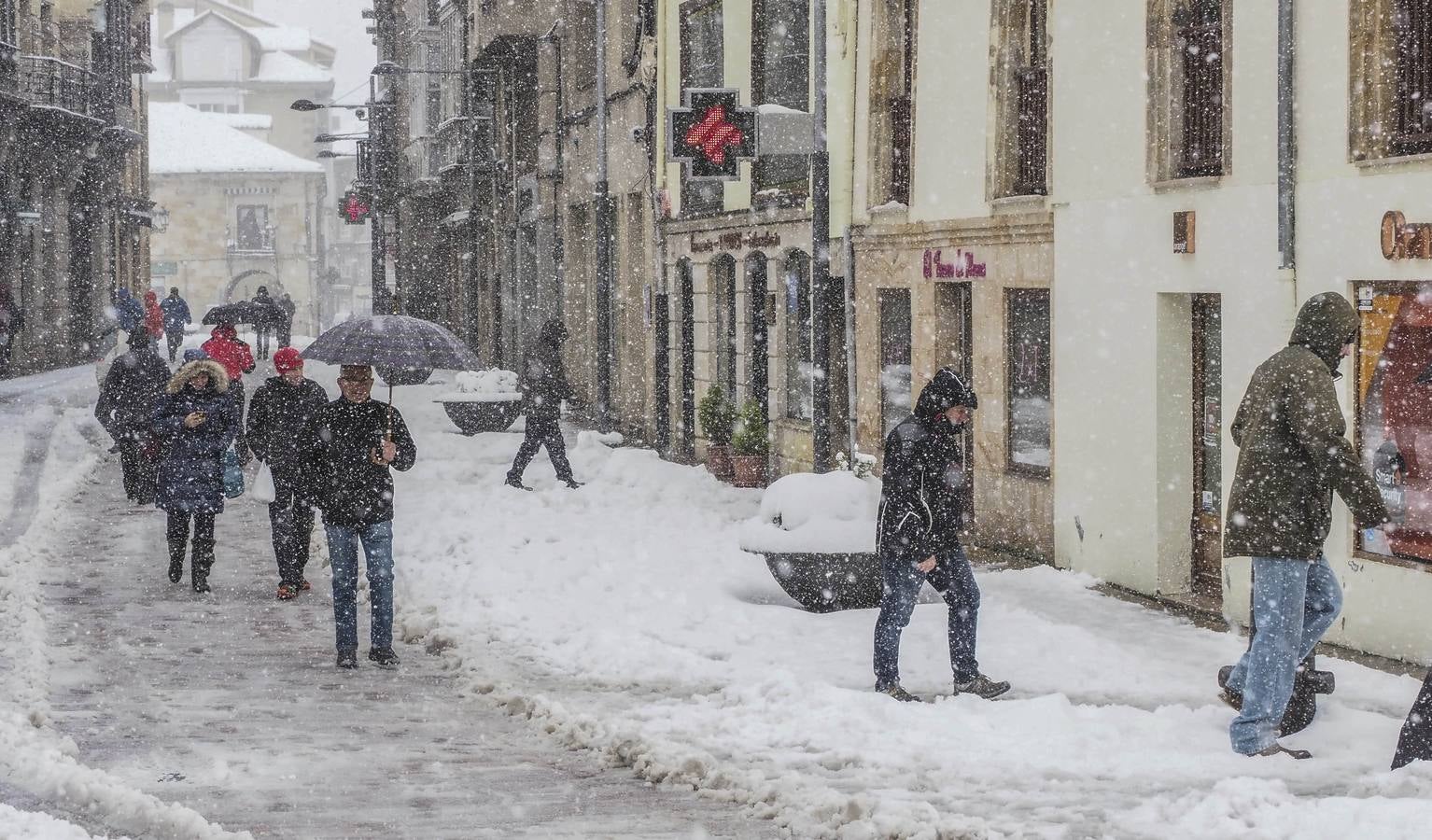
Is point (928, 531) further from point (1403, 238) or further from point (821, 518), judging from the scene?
point (1403, 238)

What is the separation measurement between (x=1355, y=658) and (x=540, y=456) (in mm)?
14940

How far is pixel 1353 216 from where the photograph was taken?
1147 centimetres

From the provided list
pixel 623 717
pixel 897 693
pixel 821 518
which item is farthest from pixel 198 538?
pixel 897 693

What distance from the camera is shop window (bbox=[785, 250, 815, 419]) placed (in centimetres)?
2100

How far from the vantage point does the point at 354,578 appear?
431 inches

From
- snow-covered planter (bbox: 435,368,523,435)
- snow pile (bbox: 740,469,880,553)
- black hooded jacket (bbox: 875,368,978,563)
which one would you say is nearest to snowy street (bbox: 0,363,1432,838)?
snow pile (bbox: 740,469,880,553)

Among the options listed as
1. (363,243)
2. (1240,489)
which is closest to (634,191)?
(1240,489)

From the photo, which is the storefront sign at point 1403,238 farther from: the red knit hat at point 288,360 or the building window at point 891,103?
the building window at point 891,103

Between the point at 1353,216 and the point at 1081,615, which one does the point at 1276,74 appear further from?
the point at 1081,615

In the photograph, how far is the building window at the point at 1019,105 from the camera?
16141mm

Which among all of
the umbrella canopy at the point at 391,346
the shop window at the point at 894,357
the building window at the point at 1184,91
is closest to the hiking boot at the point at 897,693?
the umbrella canopy at the point at 391,346

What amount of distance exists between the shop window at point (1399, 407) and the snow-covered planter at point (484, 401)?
674 inches

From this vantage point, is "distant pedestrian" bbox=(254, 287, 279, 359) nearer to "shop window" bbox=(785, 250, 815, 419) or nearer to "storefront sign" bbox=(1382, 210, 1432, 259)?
"shop window" bbox=(785, 250, 815, 419)

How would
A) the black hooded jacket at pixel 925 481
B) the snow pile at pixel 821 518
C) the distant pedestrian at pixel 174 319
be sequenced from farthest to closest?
the distant pedestrian at pixel 174 319
the snow pile at pixel 821 518
the black hooded jacket at pixel 925 481
